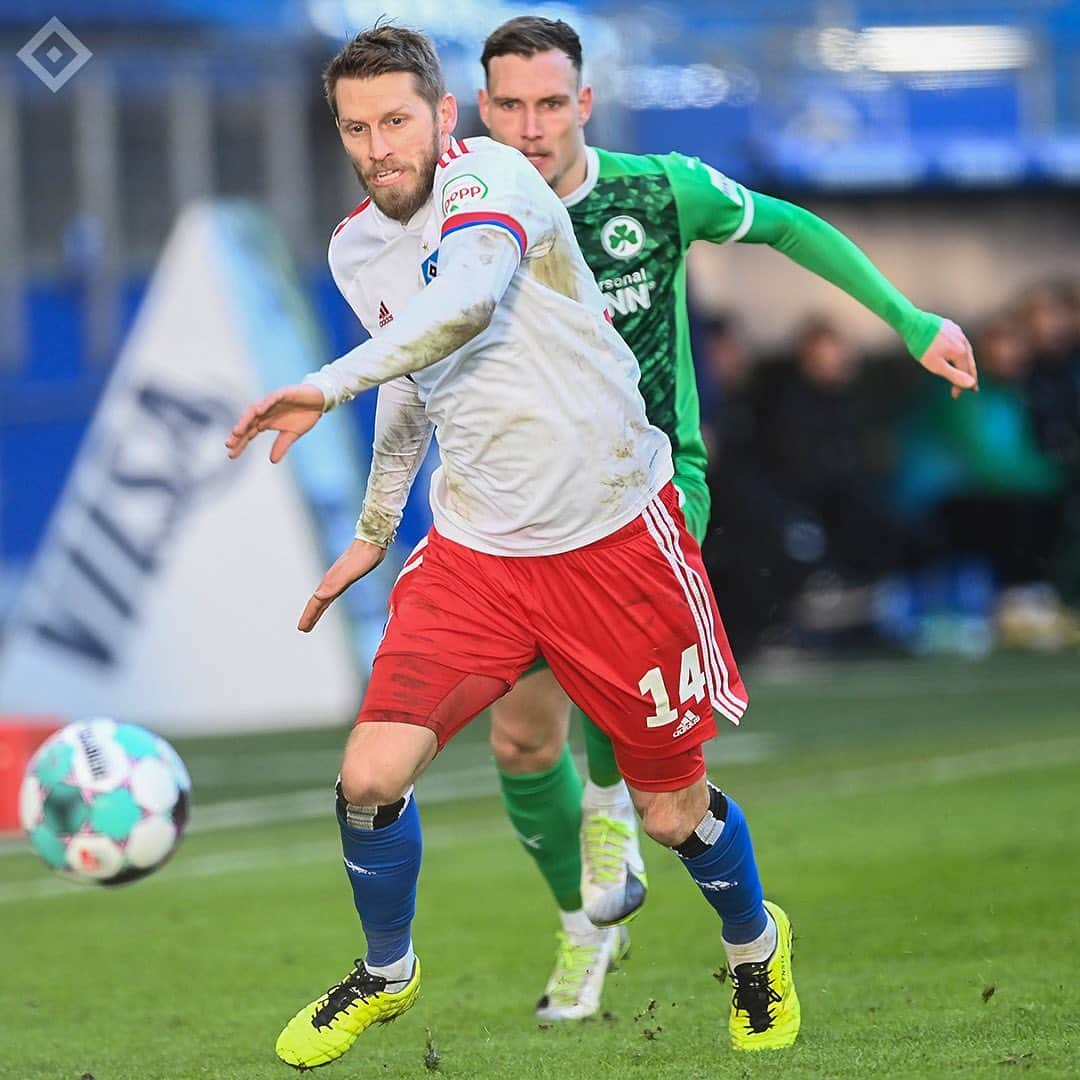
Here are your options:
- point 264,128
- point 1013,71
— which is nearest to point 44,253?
point 264,128

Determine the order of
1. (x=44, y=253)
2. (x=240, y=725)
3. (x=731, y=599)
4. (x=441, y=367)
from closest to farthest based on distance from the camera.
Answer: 1. (x=441, y=367)
2. (x=240, y=725)
3. (x=731, y=599)
4. (x=44, y=253)

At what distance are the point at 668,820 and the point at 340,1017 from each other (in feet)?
2.72

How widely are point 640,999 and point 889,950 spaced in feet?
2.78

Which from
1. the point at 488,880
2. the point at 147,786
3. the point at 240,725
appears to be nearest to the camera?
the point at 147,786

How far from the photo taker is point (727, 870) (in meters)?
4.81

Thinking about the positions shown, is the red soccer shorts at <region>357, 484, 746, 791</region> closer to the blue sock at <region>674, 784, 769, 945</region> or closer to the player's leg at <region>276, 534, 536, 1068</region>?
the player's leg at <region>276, 534, 536, 1068</region>

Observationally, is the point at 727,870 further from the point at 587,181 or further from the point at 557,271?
the point at 587,181

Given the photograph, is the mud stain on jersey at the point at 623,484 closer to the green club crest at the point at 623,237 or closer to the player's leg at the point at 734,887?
the player's leg at the point at 734,887

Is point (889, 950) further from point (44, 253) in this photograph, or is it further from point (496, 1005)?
point (44, 253)

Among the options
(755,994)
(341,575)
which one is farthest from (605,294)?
(755,994)

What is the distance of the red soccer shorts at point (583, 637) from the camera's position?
4.58 m

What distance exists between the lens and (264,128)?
629 inches

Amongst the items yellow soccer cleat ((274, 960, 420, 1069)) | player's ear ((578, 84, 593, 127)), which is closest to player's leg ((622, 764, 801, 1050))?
yellow soccer cleat ((274, 960, 420, 1069))
